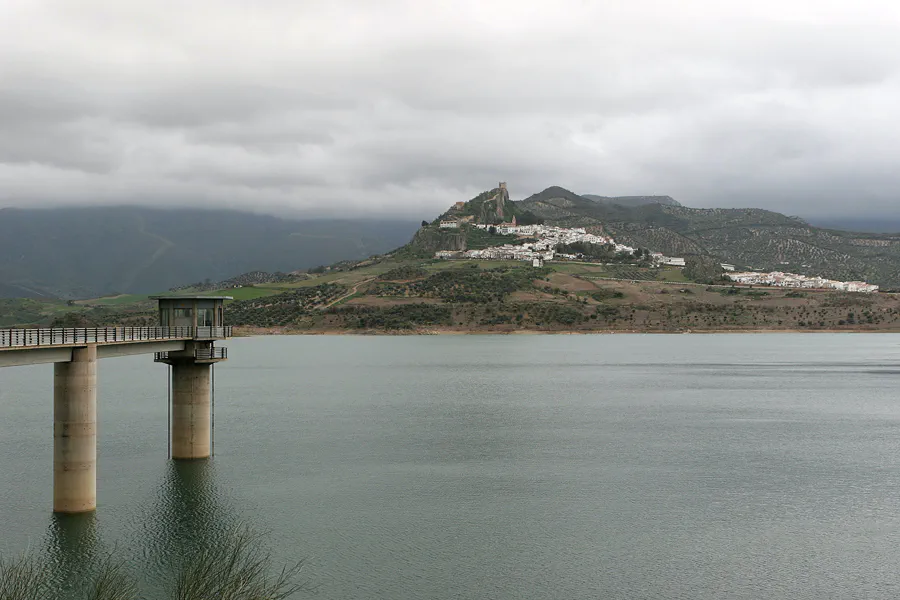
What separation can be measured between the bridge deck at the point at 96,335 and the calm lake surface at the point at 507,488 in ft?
22.8

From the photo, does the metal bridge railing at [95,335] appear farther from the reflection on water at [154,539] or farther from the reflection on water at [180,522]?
the reflection on water at [154,539]

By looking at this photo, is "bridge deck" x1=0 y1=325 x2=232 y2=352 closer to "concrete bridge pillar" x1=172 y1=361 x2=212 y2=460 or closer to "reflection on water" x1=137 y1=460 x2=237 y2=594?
"concrete bridge pillar" x1=172 y1=361 x2=212 y2=460

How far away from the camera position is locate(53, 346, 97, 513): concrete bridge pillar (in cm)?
3416

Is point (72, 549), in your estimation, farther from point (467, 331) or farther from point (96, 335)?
point (467, 331)

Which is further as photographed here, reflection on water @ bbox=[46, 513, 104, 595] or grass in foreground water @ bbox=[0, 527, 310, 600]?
reflection on water @ bbox=[46, 513, 104, 595]

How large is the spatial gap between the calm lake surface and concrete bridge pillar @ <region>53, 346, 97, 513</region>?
1.01 metres

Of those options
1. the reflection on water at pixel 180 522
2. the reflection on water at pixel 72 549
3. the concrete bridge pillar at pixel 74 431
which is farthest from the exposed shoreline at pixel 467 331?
the reflection on water at pixel 72 549

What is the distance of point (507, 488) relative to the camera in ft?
143

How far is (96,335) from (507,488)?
67.0 feet

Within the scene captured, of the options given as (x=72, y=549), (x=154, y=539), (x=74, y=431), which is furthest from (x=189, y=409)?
(x=72, y=549)

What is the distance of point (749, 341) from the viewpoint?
17862 centimetres

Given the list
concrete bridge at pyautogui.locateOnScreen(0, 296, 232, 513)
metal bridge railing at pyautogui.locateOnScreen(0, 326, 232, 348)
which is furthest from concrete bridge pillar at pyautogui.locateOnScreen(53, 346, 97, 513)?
A: metal bridge railing at pyautogui.locateOnScreen(0, 326, 232, 348)

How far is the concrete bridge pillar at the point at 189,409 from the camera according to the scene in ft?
151

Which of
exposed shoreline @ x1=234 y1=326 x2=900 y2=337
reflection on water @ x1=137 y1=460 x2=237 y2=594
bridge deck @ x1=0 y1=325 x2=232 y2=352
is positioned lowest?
exposed shoreline @ x1=234 y1=326 x2=900 y2=337
